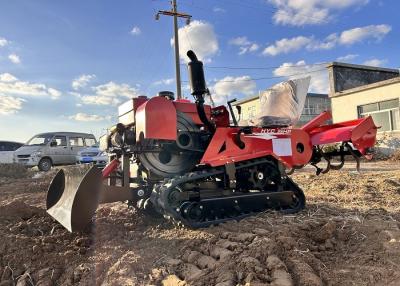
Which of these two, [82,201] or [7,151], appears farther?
[7,151]

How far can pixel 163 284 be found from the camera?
394 cm

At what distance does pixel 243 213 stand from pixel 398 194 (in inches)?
151

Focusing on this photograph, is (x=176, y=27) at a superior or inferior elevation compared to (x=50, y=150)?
superior

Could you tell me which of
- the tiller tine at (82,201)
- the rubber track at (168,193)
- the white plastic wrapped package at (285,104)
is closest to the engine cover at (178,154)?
the rubber track at (168,193)

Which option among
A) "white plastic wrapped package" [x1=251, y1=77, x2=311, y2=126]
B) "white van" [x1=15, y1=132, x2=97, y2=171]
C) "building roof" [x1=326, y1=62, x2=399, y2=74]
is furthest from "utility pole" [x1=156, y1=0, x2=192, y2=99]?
"white plastic wrapped package" [x1=251, y1=77, x2=311, y2=126]

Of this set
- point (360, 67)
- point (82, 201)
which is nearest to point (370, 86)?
point (360, 67)

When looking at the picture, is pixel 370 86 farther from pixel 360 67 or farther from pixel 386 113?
pixel 360 67

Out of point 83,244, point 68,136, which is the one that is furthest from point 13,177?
point 83,244

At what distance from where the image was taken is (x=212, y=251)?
4383 mm

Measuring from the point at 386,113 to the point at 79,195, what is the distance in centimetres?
1872

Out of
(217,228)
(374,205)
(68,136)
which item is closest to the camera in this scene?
(217,228)

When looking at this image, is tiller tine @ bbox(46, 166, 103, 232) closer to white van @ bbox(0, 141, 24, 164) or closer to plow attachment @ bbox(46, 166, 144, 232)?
plow attachment @ bbox(46, 166, 144, 232)

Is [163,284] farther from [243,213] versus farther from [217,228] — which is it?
[243,213]

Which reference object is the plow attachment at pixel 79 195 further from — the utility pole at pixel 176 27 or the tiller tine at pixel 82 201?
the utility pole at pixel 176 27
